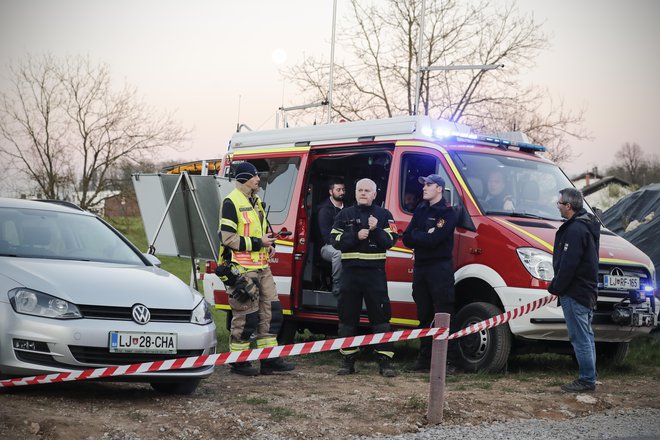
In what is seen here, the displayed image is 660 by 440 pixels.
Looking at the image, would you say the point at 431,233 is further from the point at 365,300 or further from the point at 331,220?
the point at 331,220

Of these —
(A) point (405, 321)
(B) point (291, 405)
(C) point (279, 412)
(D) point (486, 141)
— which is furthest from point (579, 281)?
(C) point (279, 412)

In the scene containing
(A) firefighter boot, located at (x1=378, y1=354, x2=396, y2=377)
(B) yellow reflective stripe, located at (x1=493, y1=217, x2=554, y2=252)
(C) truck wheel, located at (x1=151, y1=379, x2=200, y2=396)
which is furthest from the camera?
(A) firefighter boot, located at (x1=378, y1=354, x2=396, y2=377)

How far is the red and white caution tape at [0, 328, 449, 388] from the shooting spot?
5992 millimetres

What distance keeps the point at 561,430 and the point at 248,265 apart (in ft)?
11.0

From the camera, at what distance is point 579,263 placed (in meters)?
7.47

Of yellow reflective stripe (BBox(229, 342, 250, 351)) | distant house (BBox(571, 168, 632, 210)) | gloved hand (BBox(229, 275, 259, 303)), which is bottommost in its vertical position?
yellow reflective stripe (BBox(229, 342, 250, 351))

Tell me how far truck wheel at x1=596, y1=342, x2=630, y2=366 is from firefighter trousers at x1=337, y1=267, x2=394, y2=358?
2566 mm

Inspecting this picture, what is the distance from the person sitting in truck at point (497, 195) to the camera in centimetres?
877

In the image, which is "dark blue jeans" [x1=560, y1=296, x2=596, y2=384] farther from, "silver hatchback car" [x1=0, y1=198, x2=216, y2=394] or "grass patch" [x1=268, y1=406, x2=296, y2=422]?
"silver hatchback car" [x1=0, y1=198, x2=216, y2=394]

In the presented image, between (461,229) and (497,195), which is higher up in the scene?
(497,195)

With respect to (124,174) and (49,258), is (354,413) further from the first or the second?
(124,174)

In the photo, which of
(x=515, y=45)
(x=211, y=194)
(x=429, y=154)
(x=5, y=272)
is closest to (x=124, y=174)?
(x=515, y=45)

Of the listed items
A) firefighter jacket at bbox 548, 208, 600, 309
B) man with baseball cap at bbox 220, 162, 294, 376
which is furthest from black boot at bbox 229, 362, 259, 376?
firefighter jacket at bbox 548, 208, 600, 309

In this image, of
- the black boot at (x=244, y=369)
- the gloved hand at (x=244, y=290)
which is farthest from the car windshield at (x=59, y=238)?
the black boot at (x=244, y=369)
